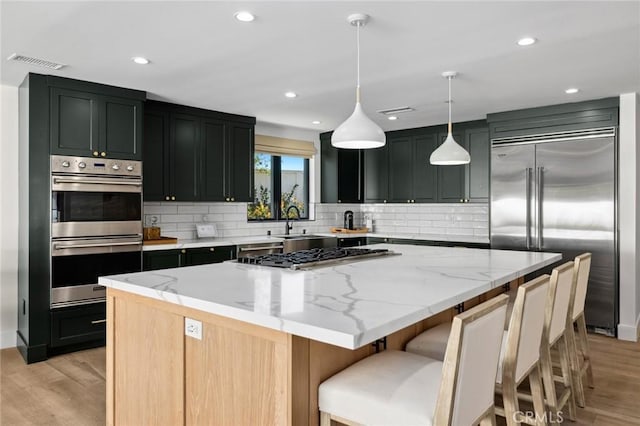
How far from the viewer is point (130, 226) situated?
4.30 metres

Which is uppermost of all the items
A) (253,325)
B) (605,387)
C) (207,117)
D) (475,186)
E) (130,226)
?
(207,117)

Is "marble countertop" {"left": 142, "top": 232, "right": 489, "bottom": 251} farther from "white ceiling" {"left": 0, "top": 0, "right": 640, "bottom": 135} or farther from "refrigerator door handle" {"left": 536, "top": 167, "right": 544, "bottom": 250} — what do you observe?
"white ceiling" {"left": 0, "top": 0, "right": 640, "bottom": 135}

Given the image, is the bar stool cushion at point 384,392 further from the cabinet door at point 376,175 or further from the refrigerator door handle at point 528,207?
the cabinet door at point 376,175

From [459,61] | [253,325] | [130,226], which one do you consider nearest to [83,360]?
[130,226]

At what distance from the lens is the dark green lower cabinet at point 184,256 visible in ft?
14.6

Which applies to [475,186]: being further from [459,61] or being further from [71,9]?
[71,9]

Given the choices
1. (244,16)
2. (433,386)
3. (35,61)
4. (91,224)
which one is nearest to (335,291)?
(433,386)

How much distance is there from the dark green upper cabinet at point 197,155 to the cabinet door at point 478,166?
2.72m

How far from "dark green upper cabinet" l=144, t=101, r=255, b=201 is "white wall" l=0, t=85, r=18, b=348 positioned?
3.73ft

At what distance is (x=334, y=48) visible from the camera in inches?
126

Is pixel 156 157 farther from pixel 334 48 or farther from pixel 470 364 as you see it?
pixel 470 364

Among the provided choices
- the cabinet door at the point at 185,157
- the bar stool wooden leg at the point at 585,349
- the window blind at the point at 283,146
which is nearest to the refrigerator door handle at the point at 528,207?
the bar stool wooden leg at the point at 585,349

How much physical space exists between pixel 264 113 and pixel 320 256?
2966 millimetres

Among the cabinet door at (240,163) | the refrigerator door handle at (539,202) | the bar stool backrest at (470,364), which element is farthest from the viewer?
the cabinet door at (240,163)
